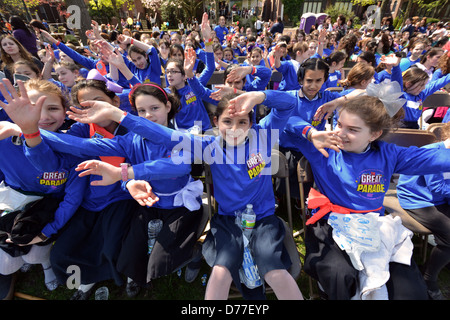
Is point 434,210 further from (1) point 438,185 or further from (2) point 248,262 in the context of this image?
(2) point 248,262

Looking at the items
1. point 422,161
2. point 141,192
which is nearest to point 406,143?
point 422,161

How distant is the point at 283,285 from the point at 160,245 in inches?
41.8

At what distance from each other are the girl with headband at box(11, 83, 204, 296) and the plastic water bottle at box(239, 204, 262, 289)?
0.47 m

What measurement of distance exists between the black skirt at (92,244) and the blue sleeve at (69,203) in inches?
3.7

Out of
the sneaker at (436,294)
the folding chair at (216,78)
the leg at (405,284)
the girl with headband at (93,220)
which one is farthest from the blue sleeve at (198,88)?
the sneaker at (436,294)

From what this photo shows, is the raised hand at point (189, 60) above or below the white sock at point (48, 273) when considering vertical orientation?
above

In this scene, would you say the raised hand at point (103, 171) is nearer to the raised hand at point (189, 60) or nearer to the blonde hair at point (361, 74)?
the raised hand at point (189, 60)

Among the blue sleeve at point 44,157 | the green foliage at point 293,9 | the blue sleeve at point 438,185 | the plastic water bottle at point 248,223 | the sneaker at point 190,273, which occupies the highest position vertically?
the green foliage at point 293,9

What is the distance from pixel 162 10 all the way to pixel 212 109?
104ft

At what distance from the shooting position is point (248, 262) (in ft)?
5.87

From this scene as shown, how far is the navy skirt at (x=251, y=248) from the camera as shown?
1720 millimetres

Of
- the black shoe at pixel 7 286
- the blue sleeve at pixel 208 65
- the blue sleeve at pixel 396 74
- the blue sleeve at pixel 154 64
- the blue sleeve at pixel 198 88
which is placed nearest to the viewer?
the black shoe at pixel 7 286

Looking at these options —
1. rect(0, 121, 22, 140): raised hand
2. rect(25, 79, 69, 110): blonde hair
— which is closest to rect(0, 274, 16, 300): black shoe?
rect(0, 121, 22, 140): raised hand

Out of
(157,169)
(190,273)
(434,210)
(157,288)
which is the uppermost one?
(157,169)
